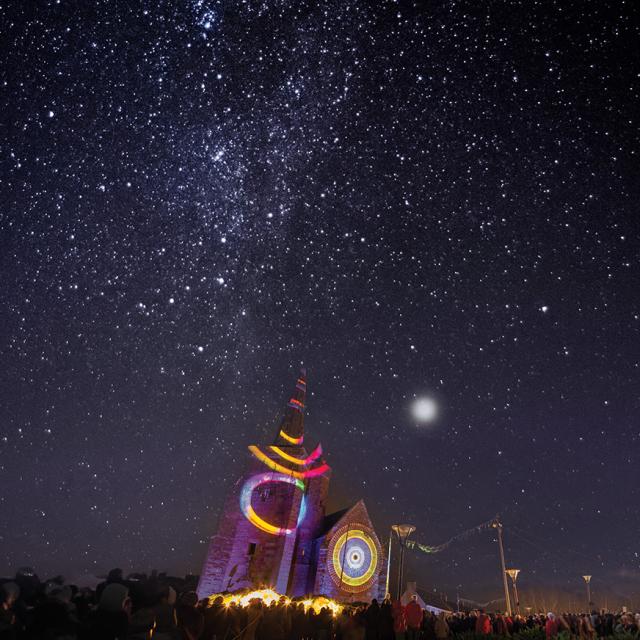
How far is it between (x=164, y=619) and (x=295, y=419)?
48153mm

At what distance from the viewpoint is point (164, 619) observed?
17.6 ft

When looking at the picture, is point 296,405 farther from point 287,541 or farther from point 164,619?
point 164,619

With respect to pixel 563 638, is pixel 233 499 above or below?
above

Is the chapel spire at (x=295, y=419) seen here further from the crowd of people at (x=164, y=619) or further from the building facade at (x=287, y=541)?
the crowd of people at (x=164, y=619)

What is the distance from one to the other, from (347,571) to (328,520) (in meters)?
7.00

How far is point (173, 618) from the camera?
552 cm

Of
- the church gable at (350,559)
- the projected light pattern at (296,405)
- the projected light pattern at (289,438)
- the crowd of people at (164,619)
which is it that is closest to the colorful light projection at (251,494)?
the church gable at (350,559)

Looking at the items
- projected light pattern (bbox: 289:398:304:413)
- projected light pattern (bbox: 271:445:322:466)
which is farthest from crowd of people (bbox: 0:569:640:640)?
projected light pattern (bbox: 289:398:304:413)

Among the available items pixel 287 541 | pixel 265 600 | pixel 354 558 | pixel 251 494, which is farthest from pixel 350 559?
pixel 265 600

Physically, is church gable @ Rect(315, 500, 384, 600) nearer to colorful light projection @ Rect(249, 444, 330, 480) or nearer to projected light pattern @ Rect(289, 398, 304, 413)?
colorful light projection @ Rect(249, 444, 330, 480)

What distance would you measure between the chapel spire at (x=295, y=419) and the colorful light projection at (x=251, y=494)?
6.30 m

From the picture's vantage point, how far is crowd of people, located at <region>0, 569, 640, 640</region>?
15.2ft

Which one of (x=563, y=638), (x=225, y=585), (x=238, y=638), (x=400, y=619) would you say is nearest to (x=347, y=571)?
(x=225, y=585)

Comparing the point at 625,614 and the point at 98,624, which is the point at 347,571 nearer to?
the point at 625,614
